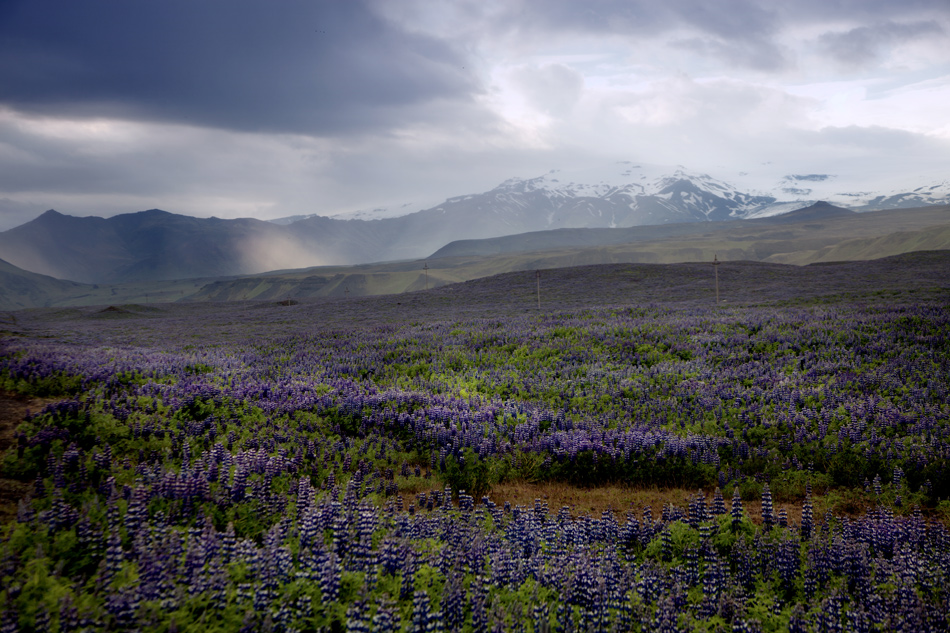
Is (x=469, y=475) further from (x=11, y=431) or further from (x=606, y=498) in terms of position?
(x=11, y=431)

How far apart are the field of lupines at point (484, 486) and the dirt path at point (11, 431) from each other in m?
0.24

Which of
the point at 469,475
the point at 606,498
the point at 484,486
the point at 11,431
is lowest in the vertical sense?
the point at 606,498

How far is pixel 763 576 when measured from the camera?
239 inches

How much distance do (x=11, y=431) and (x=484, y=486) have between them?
792 cm

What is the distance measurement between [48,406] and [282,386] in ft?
15.7

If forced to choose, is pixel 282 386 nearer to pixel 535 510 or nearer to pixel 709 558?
pixel 535 510

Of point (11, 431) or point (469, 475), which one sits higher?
point (11, 431)

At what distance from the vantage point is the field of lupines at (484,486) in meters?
4.97

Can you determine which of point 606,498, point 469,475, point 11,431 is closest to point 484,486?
point 469,475

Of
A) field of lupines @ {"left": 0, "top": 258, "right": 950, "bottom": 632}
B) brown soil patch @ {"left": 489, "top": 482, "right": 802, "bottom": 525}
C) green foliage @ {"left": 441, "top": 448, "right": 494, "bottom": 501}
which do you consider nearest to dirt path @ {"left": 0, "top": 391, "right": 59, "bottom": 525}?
field of lupines @ {"left": 0, "top": 258, "right": 950, "bottom": 632}

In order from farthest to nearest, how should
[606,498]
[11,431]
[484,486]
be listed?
[484,486] → [606,498] → [11,431]

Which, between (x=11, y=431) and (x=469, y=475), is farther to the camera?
(x=469, y=475)

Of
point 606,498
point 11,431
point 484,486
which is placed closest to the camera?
point 11,431

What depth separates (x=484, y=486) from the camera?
9352mm
